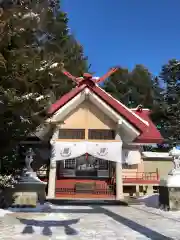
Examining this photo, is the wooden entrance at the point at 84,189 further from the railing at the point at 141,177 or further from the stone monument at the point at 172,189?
the stone monument at the point at 172,189

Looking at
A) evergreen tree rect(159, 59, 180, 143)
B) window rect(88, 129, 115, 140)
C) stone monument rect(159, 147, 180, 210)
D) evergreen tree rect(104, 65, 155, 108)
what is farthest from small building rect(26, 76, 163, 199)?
evergreen tree rect(104, 65, 155, 108)

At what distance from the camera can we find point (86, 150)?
16.4 m

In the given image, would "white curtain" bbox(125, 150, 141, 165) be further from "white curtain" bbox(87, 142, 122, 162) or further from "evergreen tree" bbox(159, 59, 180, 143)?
"evergreen tree" bbox(159, 59, 180, 143)

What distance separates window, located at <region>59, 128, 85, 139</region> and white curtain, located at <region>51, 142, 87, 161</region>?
1.08 metres

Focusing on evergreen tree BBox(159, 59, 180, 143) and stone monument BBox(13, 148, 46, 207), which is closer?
stone monument BBox(13, 148, 46, 207)

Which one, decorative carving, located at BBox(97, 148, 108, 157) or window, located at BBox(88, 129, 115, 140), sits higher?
window, located at BBox(88, 129, 115, 140)

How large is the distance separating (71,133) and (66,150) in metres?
1.61

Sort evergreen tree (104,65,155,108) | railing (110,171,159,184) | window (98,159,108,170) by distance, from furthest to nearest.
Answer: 1. evergreen tree (104,65,155,108)
2. window (98,159,108,170)
3. railing (110,171,159,184)

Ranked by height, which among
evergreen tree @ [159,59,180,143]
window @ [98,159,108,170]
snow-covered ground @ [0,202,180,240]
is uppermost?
evergreen tree @ [159,59,180,143]

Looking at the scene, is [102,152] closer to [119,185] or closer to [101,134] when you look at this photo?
[101,134]

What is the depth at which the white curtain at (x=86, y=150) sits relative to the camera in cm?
1636

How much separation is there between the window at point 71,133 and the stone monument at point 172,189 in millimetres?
6749

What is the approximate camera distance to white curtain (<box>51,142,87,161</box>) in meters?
16.3

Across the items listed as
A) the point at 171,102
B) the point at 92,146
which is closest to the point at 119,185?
the point at 92,146
